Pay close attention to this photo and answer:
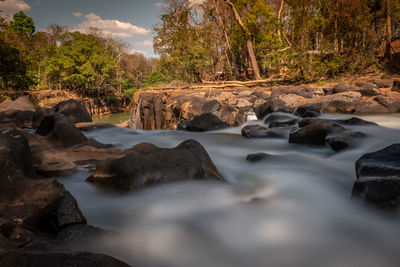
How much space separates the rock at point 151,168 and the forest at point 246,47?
1187cm

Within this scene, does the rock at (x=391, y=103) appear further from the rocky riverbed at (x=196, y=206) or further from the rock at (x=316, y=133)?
the rocky riverbed at (x=196, y=206)

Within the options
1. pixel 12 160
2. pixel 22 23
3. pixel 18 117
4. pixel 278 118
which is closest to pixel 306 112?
pixel 278 118

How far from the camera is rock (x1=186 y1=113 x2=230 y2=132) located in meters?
7.70

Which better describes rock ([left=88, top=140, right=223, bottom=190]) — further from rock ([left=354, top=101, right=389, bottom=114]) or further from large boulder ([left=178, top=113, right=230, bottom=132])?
rock ([left=354, top=101, right=389, bottom=114])

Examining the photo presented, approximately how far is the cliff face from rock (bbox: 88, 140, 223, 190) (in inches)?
233

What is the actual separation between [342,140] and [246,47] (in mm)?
22166

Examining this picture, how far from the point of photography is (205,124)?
779 centimetres

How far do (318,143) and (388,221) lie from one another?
8.43 ft

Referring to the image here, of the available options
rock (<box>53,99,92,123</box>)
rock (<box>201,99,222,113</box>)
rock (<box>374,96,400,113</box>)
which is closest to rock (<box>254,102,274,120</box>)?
rock (<box>201,99,222,113</box>)

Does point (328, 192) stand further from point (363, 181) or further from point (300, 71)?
point (300, 71)

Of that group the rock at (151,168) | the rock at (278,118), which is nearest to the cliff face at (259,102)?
the rock at (278,118)

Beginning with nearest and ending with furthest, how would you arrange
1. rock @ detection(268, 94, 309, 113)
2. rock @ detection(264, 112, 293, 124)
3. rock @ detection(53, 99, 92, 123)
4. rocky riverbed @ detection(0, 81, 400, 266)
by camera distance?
1. rocky riverbed @ detection(0, 81, 400, 266)
2. rock @ detection(264, 112, 293, 124)
3. rock @ detection(268, 94, 309, 113)
4. rock @ detection(53, 99, 92, 123)

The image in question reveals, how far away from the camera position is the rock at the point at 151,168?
2885 millimetres

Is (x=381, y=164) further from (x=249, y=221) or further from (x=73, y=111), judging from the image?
(x=73, y=111)
